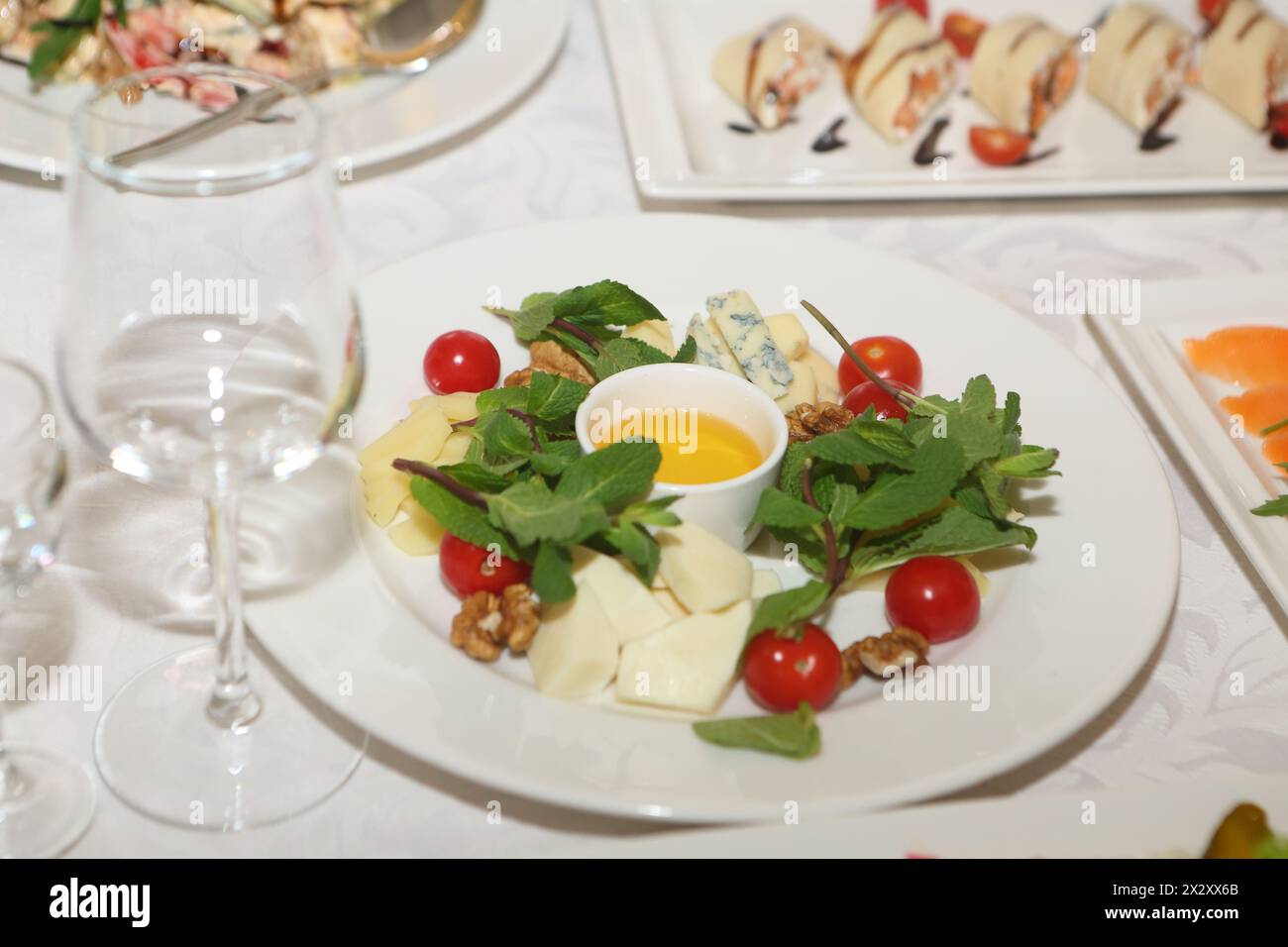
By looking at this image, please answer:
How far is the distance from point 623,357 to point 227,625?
2.23ft

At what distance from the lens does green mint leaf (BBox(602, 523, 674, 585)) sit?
1.47 m

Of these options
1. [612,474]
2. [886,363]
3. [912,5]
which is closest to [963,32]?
[912,5]

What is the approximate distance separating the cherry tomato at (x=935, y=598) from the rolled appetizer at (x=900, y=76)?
140cm

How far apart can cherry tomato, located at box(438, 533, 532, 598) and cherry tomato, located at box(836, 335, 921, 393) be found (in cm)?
65

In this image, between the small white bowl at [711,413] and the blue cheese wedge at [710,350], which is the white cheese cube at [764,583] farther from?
the blue cheese wedge at [710,350]

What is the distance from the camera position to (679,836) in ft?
4.05

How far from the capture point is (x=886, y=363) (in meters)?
1.93

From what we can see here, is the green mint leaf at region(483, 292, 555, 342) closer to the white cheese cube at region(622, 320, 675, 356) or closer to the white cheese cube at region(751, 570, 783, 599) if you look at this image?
the white cheese cube at region(622, 320, 675, 356)

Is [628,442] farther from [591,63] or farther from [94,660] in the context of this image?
[591,63]

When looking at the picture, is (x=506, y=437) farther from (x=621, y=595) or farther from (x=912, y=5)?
(x=912, y=5)

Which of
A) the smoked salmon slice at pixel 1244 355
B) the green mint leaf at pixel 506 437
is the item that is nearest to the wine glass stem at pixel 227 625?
the green mint leaf at pixel 506 437
